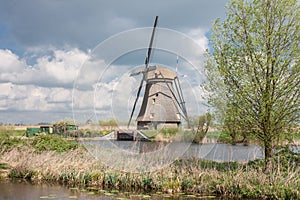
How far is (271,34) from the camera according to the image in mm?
9195

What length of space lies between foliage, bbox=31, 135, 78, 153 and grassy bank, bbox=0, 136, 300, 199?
45.7 inches

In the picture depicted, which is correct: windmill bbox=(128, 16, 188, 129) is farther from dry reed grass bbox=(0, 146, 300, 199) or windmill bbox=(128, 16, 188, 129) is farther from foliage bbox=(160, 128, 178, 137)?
dry reed grass bbox=(0, 146, 300, 199)

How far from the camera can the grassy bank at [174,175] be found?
772 centimetres

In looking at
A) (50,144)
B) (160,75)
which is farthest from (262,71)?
(160,75)

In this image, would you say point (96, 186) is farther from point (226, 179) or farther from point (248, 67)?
point (248, 67)

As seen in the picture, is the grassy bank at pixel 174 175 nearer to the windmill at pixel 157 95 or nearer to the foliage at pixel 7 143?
the foliage at pixel 7 143

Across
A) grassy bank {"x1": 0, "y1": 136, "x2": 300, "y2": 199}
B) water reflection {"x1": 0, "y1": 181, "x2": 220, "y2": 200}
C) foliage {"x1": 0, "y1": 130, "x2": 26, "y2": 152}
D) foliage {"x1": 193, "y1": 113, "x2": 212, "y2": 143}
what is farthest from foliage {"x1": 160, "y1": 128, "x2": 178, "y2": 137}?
water reflection {"x1": 0, "y1": 181, "x2": 220, "y2": 200}

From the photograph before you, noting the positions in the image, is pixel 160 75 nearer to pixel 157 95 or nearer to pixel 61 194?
pixel 157 95

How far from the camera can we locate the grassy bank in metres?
7.72

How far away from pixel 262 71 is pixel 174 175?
3908mm

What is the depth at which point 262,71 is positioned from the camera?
9.17 m

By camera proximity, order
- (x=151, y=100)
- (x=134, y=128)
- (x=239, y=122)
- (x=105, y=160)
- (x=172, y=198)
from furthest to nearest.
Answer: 1. (x=151, y=100)
2. (x=134, y=128)
3. (x=105, y=160)
4. (x=239, y=122)
5. (x=172, y=198)

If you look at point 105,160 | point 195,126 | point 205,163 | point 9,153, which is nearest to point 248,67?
point 205,163

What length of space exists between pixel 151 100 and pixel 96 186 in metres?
15.9
